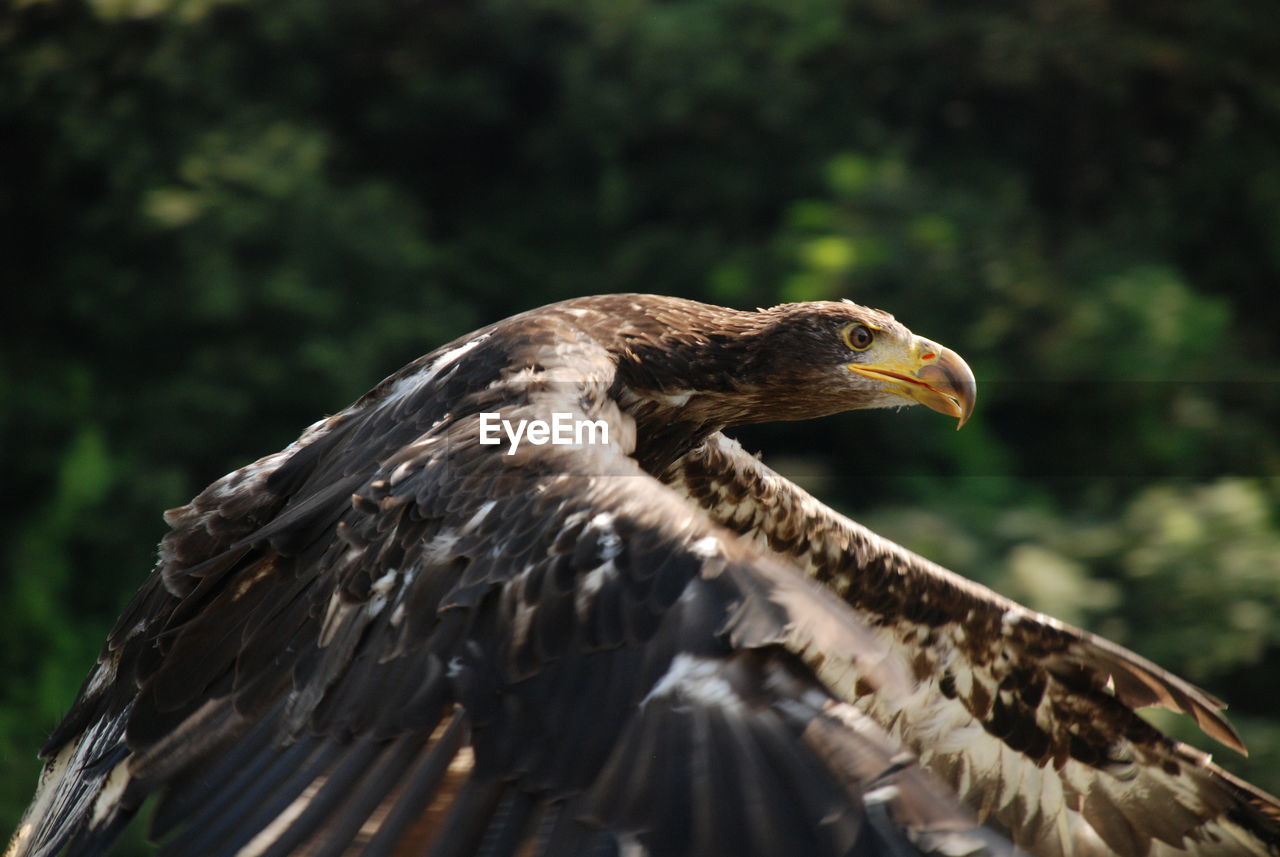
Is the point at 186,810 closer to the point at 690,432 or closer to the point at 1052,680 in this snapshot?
the point at 690,432

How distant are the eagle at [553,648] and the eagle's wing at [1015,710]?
1 centimetres

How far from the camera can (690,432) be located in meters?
3.73

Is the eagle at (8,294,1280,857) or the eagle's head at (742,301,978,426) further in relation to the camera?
the eagle's head at (742,301,978,426)

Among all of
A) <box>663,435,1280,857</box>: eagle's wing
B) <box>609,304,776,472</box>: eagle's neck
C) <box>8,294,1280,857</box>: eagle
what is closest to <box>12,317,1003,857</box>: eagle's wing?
<box>8,294,1280,857</box>: eagle

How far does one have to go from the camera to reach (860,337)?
3.70 metres

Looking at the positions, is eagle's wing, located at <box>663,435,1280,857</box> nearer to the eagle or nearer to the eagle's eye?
the eagle

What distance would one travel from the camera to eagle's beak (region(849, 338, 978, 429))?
3590mm

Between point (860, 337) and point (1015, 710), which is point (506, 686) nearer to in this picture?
point (860, 337)

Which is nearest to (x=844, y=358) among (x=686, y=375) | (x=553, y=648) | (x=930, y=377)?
(x=930, y=377)

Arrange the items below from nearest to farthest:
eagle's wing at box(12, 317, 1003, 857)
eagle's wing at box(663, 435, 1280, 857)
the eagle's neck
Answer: eagle's wing at box(12, 317, 1003, 857) → the eagle's neck → eagle's wing at box(663, 435, 1280, 857)

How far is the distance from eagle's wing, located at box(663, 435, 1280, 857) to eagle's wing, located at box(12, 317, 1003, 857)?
1.14m

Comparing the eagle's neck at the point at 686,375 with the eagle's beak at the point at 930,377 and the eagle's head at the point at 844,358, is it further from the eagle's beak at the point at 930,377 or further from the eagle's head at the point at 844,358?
the eagle's beak at the point at 930,377

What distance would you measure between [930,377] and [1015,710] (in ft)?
3.35

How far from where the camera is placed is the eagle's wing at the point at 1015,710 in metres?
3.93
